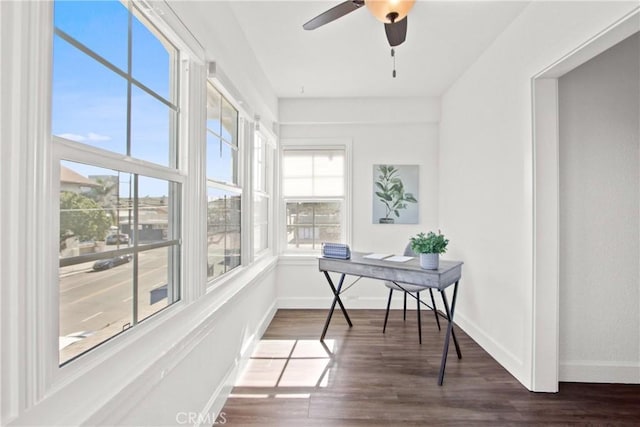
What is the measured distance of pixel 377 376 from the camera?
242 cm

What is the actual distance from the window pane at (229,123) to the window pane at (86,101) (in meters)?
1.16

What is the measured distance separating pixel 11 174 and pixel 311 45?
2.46 m

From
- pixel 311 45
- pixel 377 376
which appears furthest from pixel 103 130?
pixel 377 376

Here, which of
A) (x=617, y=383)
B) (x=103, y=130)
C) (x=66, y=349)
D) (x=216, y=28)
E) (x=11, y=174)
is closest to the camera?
(x=11, y=174)

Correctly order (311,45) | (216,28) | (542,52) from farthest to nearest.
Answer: (311,45)
(542,52)
(216,28)

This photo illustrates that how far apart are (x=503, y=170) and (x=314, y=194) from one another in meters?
2.18

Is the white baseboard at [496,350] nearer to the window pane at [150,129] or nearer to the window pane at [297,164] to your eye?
the window pane at [297,164]

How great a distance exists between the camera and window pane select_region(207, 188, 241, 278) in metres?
2.10

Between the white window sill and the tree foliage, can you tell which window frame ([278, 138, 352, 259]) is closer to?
the white window sill

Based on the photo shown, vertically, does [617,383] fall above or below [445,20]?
below

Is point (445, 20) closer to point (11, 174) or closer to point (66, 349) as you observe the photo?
point (11, 174)

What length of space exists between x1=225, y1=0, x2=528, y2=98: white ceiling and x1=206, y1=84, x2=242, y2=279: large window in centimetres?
70

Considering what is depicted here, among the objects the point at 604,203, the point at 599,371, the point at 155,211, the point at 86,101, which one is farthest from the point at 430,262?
the point at 86,101

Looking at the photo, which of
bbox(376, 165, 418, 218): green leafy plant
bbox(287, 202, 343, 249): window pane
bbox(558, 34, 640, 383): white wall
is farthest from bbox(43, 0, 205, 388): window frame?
bbox(376, 165, 418, 218): green leafy plant
